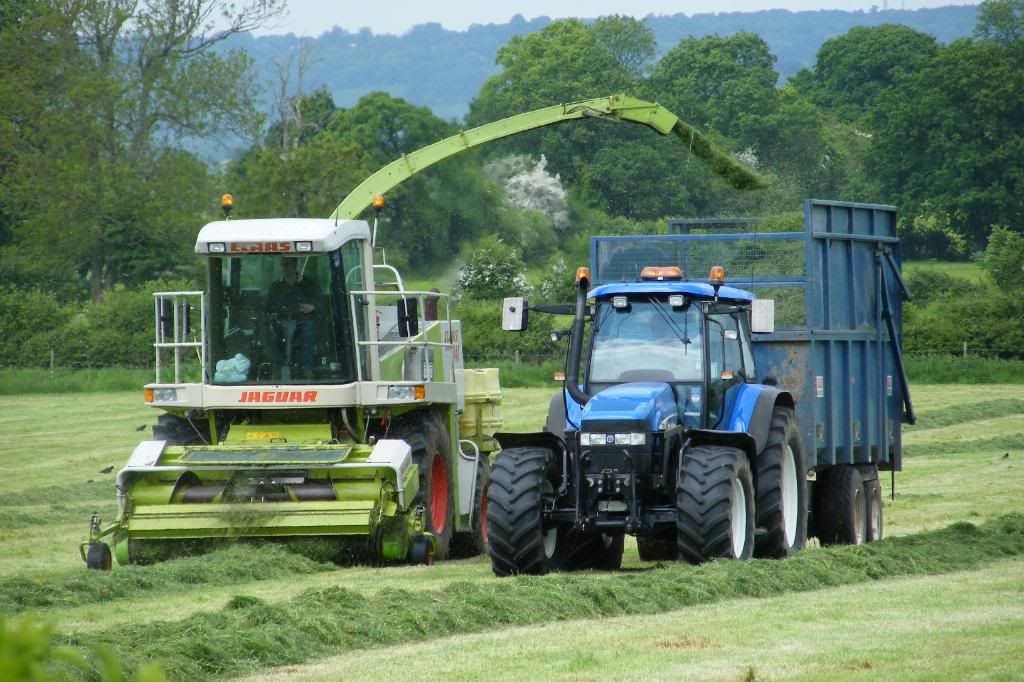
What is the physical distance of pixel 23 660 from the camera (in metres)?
2.65

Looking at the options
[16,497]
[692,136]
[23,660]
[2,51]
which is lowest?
[16,497]

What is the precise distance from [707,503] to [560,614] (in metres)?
2.23

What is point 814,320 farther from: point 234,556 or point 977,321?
point 977,321

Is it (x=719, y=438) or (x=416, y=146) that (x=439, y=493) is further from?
(x=416, y=146)

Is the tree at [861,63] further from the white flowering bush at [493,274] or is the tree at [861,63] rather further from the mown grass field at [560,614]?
the mown grass field at [560,614]

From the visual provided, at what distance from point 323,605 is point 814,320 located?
22.3 feet

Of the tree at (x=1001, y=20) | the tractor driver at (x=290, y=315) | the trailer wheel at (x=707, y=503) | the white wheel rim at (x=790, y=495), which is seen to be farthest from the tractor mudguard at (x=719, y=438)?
the tree at (x=1001, y=20)

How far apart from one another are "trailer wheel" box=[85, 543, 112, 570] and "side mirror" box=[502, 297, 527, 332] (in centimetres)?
368

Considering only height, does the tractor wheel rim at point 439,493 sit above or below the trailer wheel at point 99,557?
above

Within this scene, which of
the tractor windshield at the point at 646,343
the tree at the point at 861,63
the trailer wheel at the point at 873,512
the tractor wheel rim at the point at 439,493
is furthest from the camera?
the tree at the point at 861,63

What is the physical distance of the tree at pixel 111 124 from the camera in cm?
5431

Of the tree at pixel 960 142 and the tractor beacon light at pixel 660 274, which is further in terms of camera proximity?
the tree at pixel 960 142

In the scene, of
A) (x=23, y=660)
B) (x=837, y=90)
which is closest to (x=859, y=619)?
(x=23, y=660)

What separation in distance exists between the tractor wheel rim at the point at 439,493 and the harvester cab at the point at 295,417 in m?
0.01
